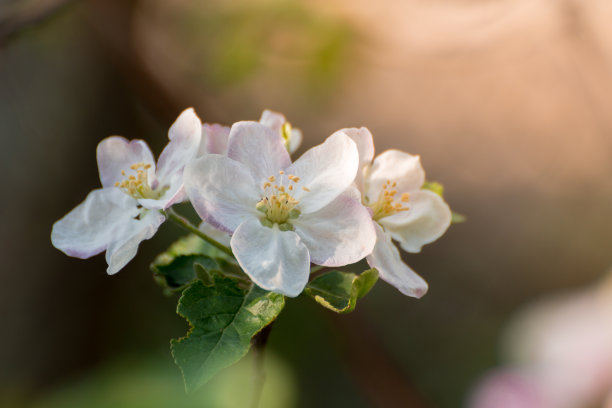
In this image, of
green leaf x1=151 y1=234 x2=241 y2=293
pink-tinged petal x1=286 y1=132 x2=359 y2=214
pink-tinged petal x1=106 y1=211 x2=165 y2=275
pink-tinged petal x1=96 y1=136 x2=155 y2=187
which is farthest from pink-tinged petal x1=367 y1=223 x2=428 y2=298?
pink-tinged petal x1=96 y1=136 x2=155 y2=187

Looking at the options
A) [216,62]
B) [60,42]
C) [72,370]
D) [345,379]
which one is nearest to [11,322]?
[72,370]

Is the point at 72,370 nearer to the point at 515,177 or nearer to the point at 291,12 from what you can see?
the point at 291,12

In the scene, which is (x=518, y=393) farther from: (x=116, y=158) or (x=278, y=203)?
(x=116, y=158)

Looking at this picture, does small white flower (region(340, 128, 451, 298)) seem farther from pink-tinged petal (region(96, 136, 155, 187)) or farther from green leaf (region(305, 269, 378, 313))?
pink-tinged petal (region(96, 136, 155, 187))

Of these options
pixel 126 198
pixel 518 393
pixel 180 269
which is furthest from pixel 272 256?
pixel 518 393

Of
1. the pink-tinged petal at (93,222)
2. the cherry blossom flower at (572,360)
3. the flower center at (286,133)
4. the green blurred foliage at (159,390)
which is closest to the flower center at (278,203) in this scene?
the flower center at (286,133)

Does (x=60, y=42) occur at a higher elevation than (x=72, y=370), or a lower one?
higher

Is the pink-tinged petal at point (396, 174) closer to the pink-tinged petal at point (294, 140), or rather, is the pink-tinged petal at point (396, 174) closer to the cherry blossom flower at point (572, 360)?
the pink-tinged petal at point (294, 140)
